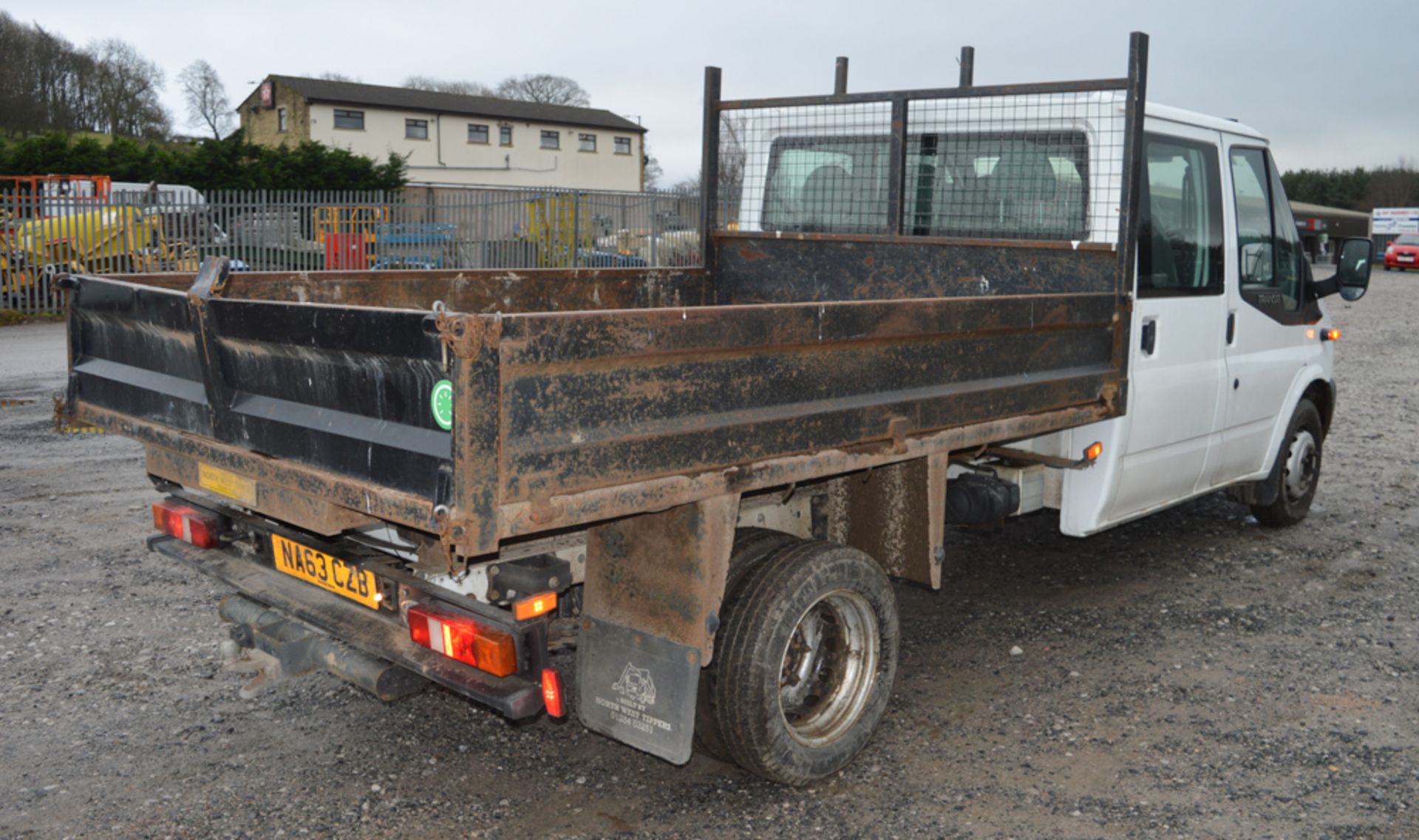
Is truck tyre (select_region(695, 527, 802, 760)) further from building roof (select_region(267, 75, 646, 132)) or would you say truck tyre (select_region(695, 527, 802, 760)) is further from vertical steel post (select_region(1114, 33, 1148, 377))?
building roof (select_region(267, 75, 646, 132))

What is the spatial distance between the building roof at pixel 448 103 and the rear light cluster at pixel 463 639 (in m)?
48.7

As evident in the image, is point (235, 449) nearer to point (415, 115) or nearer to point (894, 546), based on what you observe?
point (894, 546)

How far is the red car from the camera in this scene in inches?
1889

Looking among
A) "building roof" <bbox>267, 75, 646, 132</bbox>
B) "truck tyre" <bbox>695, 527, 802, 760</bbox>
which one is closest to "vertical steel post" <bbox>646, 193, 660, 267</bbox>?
"truck tyre" <bbox>695, 527, 802, 760</bbox>

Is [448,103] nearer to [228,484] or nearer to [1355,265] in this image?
[1355,265]

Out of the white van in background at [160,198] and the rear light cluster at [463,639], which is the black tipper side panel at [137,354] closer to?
the rear light cluster at [463,639]

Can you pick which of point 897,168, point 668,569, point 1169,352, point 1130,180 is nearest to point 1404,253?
point 1169,352

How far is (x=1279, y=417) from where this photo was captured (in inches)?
252

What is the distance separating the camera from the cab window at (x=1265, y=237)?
5.82 m

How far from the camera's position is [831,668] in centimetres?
400

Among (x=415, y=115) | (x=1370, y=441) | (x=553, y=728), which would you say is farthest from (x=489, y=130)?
(x=553, y=728)

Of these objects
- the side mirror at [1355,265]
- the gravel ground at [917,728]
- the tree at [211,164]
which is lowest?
the gravel ground at [917,728]

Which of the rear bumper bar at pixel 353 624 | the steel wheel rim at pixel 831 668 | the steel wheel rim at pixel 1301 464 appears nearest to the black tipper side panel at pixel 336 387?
the rear bumper bar at pixel 353 624

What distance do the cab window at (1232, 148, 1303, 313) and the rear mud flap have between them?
3.91 meters
